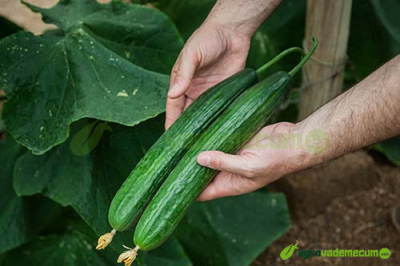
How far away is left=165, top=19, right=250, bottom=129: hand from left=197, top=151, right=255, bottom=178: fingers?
0.28 m

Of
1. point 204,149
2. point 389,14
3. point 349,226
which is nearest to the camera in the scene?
point 204,149

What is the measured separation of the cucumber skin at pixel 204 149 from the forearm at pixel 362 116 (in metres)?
0.17

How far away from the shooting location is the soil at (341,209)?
338cm

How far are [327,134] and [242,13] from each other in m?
0.81

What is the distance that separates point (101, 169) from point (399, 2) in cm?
185

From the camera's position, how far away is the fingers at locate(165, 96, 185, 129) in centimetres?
215

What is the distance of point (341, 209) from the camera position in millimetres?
3580

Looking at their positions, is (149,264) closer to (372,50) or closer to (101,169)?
(101,169)

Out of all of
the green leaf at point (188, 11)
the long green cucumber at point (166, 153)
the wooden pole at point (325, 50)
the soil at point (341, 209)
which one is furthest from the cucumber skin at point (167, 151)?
the soil at point (341, 209)

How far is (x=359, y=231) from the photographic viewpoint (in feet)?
11.3

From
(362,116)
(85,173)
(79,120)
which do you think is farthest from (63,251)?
(362,116)

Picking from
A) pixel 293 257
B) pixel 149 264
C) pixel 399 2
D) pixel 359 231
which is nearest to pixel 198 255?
pixel 149 264

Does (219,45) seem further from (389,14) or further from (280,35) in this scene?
(389,14)

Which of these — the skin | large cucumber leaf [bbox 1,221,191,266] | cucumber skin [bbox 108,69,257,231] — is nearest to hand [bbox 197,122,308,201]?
the skin
